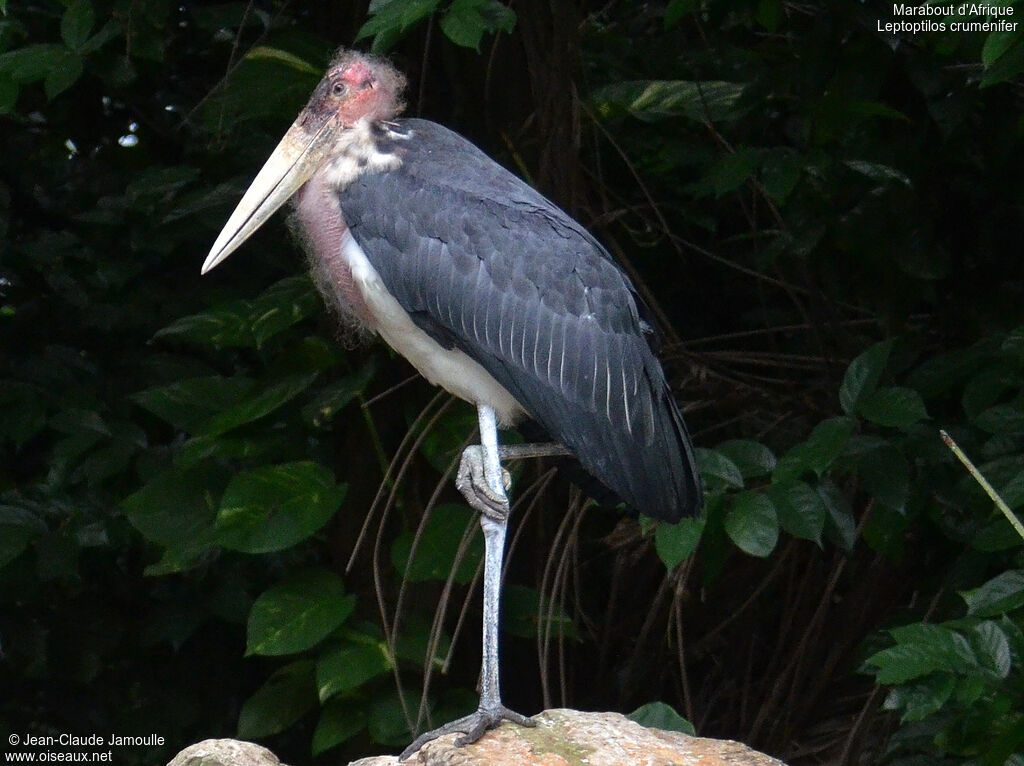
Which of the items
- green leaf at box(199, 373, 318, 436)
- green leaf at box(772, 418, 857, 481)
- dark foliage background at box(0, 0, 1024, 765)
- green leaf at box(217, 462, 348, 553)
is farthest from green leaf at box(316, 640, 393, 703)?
green leaf at box(772, 418, 857, 481)

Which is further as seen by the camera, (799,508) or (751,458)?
(751,458)

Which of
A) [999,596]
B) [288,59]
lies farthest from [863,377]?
[288,59]

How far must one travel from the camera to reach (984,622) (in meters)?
2.59

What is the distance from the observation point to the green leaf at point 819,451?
2.93 m

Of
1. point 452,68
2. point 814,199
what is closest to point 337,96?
point 452,68

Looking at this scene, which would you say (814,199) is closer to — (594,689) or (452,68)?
(452,68)

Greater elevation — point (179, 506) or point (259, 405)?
point (259, 405)

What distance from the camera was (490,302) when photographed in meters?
2.65

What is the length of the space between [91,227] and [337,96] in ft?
4.44

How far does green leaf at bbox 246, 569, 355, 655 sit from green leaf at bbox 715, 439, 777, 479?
3.14 ft

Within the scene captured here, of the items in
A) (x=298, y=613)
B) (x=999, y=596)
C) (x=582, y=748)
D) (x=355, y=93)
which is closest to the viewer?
(x=582, y=748)

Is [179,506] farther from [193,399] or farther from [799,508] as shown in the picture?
[799,508]

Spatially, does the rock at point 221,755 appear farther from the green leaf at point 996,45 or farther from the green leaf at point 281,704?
the green leaf at point 996,45

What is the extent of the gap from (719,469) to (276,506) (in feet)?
3.34
